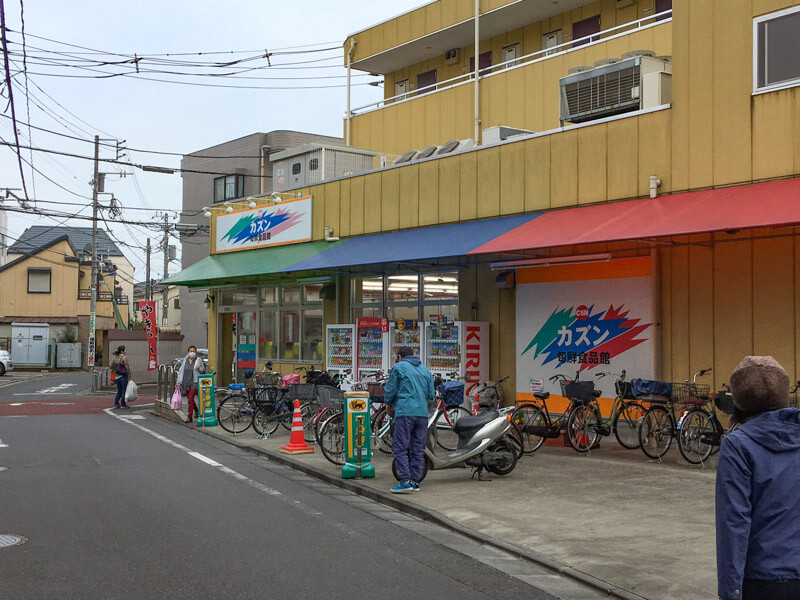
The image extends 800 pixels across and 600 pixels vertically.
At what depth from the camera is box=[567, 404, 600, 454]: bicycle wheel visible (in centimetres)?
1289

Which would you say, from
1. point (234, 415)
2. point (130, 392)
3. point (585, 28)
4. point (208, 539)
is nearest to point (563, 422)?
point (234, 415)

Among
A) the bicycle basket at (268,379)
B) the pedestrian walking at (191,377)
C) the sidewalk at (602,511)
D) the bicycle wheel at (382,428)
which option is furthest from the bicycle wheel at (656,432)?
the pedestrian walking at (191,377)

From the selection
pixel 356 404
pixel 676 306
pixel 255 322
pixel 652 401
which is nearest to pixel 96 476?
pixel 356 404

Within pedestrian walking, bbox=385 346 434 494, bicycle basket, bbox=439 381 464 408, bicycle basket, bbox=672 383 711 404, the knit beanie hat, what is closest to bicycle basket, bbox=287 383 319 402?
bicycle basket, bbox=439 381 464 408

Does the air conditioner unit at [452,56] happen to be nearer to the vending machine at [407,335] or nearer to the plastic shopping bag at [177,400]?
the vending machine at [407,335]

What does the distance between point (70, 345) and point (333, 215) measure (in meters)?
37.5

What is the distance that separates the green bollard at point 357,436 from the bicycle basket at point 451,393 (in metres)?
1.82

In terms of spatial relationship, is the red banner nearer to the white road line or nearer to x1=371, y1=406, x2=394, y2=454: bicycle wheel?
the white road line

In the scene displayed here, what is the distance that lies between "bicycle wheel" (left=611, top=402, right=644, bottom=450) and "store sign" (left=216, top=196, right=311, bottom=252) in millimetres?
9930

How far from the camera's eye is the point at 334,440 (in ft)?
40.1

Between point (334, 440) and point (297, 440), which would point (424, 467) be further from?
point (297, 440)

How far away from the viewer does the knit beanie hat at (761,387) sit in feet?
10.8

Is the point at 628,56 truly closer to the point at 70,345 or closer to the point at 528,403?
the point at 528,403

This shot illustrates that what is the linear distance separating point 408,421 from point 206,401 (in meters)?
8.46
